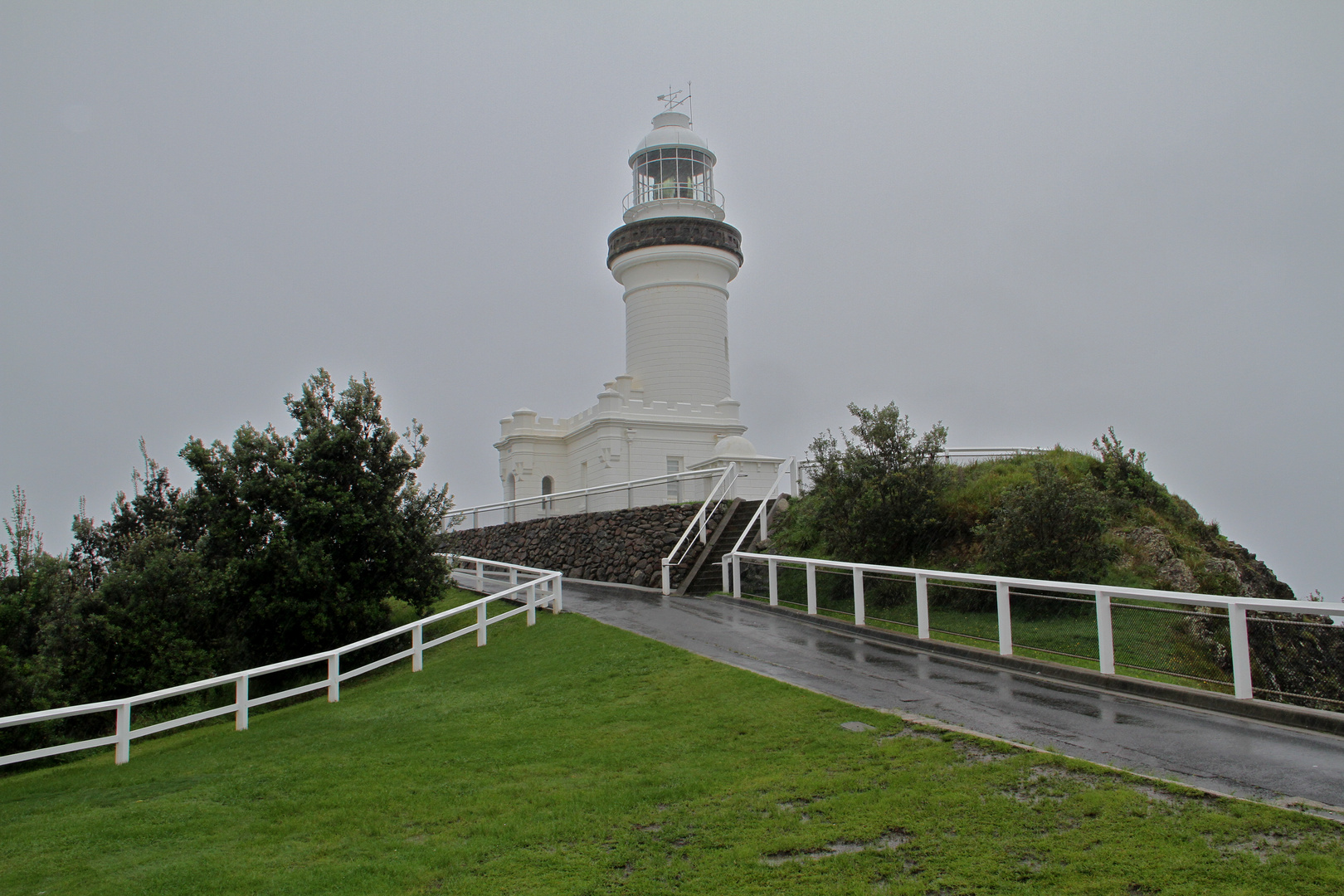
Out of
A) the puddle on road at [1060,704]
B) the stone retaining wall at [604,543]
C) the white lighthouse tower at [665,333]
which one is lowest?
the puddle on road at [1060,704]

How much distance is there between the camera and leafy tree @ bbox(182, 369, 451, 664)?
48.1 feet

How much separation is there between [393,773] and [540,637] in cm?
674

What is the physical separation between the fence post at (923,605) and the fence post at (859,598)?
53.7 inches

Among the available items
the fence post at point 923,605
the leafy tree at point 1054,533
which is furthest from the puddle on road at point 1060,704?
the leafy tree at point 1054,533

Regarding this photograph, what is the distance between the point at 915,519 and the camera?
1681 centimetres

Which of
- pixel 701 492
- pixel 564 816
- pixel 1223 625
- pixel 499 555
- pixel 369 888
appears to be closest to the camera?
pixel 369 888

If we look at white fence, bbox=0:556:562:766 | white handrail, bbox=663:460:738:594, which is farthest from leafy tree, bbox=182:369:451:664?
white handrail, bbox=663:460:738:594

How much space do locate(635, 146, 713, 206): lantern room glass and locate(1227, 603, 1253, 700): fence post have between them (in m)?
27.9

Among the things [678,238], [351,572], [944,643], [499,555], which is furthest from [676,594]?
[678,238]

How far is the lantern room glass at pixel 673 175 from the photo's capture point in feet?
112

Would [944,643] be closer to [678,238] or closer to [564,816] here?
[564,816]

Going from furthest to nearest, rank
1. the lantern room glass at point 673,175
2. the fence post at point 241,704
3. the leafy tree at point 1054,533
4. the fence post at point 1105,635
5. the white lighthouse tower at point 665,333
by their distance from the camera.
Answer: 1. the lantern room glass at point 673,175
2. the white lighthouse tower at point 665,333
3. the leafy tree at point 1054,533
4. the fence post at point 241,704
5. the fence post at point 1105,635

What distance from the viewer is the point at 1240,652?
8.55 meters

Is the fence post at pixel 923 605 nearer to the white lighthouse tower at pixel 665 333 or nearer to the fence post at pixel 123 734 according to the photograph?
the fence post at pixel 123 734
